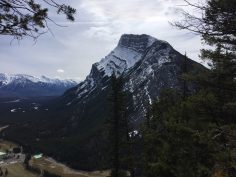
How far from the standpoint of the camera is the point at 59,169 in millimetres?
169875

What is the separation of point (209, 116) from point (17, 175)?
137860 millimetres

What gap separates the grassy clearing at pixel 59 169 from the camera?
16038 centimetres

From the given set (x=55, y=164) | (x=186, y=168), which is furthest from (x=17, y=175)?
(x=186, y=168)

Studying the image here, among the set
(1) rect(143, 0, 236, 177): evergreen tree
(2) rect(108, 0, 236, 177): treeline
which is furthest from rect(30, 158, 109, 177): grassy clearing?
(1) rect(143, 0, 236, 177): evergreen tree

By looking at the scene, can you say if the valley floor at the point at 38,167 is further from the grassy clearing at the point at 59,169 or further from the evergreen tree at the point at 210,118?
the evergreen tree at the point at 210,118

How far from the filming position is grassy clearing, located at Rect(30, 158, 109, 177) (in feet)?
526

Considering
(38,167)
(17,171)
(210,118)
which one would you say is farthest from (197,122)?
(38,167)

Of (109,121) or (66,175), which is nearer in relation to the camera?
(109,121)

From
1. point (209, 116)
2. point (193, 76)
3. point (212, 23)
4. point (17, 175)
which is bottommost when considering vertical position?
point (17, 175)

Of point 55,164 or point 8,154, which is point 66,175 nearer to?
point 55,164

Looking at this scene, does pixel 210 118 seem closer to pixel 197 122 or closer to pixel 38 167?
pixel 197 122

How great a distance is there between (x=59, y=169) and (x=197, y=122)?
14792cm

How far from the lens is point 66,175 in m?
158

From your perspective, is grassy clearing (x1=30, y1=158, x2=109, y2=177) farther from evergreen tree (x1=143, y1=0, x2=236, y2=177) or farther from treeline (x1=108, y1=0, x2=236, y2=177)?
evergreen tree (x1=143, y1=0, x2=236, y2=177)
